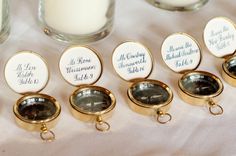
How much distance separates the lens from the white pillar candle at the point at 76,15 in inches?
31.1

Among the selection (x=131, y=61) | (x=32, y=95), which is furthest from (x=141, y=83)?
(x=32, y=95)

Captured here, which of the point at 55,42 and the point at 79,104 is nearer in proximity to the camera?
the point at 79,104

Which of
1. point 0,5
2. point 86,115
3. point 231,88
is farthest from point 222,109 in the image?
point 0,5

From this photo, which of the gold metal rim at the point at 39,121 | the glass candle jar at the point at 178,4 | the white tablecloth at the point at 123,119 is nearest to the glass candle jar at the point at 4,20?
the white tablecloth at the point at 123,119

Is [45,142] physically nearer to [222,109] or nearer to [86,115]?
[86,115]

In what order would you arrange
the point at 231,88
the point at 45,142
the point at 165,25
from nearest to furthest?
the point at 45,142 < the point at 231,88 < the point at 165,25

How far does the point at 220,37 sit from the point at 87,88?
0.71ft

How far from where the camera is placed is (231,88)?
802 millimetres

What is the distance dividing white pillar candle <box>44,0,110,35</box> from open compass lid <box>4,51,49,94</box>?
8cm

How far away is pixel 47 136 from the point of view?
0.70m

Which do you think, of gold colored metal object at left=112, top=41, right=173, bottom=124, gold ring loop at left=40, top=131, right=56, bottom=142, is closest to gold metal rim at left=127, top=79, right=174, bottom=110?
gold colored metal object at left=112, top=41, right=173, bottom=124

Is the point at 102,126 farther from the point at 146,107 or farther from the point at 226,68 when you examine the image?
the point at 226,68

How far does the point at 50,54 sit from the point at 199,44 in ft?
0.70

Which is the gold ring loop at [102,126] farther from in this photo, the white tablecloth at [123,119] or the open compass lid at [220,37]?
the open compass lid at [220,37]
